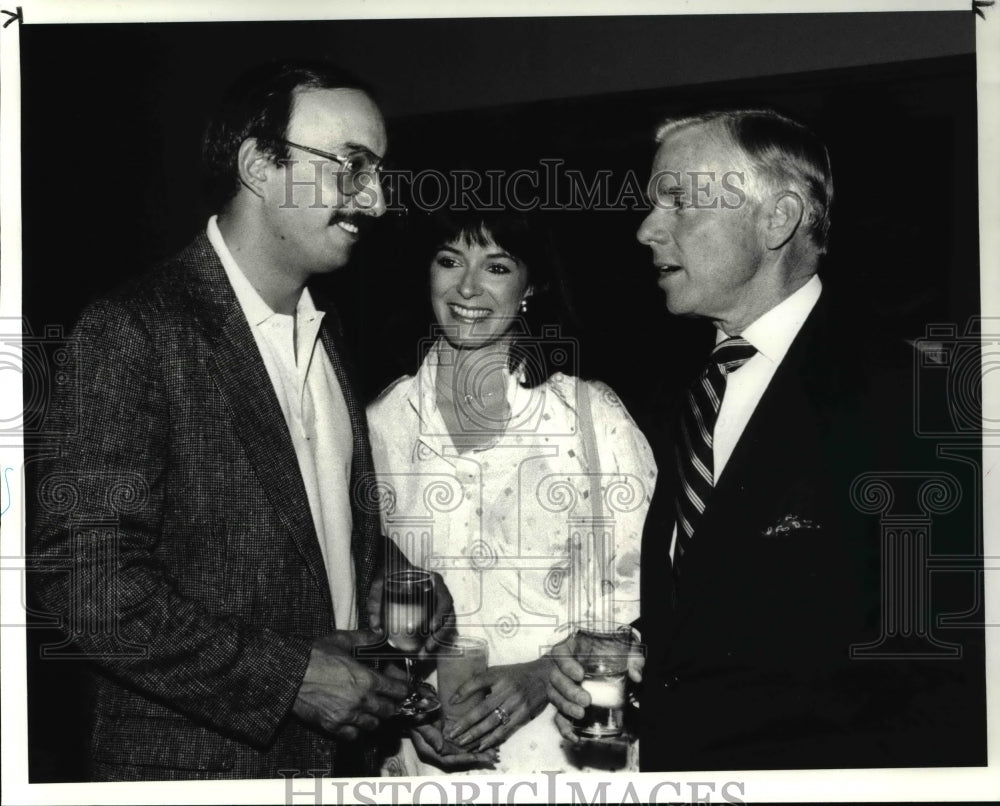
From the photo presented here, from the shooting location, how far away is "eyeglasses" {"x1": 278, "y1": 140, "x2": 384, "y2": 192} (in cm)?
232

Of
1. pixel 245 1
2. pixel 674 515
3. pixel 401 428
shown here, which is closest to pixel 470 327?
pixel 401 428

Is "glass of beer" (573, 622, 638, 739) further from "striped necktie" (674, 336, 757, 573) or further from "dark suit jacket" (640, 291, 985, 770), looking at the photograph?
"striped necktie" (674, 336, 757, 573)

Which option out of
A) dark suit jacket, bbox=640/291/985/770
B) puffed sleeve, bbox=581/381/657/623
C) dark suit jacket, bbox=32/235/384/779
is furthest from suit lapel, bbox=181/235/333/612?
dark suit jacket, bbox=640/291/985/770

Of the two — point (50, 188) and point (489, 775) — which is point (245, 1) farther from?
point (489, 775)

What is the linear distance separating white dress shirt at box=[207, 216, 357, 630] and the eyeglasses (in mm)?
259

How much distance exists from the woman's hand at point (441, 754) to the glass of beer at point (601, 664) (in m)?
0.21

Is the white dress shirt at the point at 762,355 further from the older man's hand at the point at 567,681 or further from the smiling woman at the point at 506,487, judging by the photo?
the older man's hand at the point at 567,681

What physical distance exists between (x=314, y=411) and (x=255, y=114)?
653 mm

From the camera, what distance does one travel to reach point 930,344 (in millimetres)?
2396

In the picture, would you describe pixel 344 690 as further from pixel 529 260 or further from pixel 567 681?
pixel 529 260

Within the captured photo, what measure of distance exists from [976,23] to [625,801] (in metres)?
1.91

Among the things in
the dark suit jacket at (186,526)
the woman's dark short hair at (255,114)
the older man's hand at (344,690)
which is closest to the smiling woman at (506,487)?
the older man's hand at (344,690)

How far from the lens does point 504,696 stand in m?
2.36

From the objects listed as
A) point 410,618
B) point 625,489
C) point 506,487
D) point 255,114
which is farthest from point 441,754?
point 255,114
